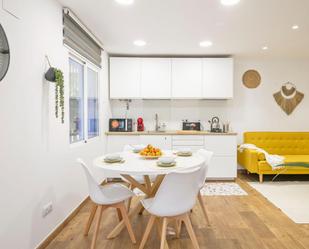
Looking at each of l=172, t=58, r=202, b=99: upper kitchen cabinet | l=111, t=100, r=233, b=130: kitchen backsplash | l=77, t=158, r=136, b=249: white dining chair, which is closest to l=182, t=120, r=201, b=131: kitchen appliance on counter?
l=111, t=100, r=233, b=130: kitchen backsplash

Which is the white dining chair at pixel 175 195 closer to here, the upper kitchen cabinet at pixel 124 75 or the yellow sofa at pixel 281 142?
the upper kitchen cabinet at pixel 124 75

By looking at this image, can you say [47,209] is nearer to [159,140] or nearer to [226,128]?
[159,140]

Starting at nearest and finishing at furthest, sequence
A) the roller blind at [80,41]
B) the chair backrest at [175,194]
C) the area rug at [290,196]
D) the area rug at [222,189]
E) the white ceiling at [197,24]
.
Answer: the chair backrest at [175,194] < the white ceiling at [197,24] < the roller blind at [80,41] < the area rug at [290,196] < the area rug at [222,189]

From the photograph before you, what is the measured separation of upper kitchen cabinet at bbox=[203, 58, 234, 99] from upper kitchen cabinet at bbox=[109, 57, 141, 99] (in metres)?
1.28

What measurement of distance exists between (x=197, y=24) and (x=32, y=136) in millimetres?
2401

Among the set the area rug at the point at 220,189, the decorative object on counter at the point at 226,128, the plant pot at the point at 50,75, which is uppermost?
the plant pot at the point at 50,75

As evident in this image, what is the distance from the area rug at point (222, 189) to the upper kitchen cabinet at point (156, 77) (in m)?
1.83

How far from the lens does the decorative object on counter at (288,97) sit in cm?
544

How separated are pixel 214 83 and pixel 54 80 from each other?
330 centimetres

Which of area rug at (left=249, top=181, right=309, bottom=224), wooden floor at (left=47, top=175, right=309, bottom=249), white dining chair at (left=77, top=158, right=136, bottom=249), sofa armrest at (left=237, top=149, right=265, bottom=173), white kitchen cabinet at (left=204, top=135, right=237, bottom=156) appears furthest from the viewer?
white kitchen cabinet at (left=204, top=135, right=237, bottom=156)

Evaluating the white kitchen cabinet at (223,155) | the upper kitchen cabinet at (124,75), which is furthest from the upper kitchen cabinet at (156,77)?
the white kitchen cabinet at (223,155)

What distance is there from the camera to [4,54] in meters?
1.81

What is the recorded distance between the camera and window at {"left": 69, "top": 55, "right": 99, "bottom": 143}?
3.46 metres

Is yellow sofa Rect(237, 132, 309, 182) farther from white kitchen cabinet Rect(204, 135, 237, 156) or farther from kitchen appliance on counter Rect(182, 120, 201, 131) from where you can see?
kitchen appliance on counter Rect(182, 120, 201, 131)
